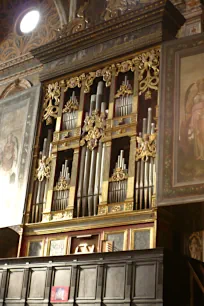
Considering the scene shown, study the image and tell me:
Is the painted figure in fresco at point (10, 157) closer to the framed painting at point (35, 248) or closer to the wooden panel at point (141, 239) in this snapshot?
the framed painting at point (35, 248)

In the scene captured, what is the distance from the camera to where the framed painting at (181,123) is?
11.5 metres

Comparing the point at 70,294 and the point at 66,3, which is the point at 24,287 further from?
the point at 66,3

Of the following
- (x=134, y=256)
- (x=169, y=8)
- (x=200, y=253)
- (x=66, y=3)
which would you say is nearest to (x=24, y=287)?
(x=134, y=256)

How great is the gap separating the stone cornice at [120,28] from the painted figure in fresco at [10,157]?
2449 mm

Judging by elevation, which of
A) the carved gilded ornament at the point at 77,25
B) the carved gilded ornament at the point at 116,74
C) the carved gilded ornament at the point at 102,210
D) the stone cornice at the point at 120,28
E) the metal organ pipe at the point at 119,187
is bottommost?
the carved gilded ornament at the point at 102,210

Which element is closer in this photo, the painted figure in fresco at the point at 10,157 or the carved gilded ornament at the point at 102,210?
the carved gilded ornament at the point at 102,210

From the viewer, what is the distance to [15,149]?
1527 centimetres

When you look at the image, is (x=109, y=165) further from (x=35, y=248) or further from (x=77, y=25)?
(x=77, y=25)

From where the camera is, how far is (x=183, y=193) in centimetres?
1138

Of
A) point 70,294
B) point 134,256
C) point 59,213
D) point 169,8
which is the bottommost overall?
point 70,294

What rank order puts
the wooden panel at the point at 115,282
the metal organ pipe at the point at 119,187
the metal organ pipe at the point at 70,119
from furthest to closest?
the metal organ pipe at the point at 70,119
the metal organ pipe at the point at 119,187
the wooden panel at the point at 115,282

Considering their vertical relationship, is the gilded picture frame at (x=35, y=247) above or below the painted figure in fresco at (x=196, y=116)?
below

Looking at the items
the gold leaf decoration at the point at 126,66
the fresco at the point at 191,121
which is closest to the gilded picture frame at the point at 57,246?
the fresco at the point at 191,121

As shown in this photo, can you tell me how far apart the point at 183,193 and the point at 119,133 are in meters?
2.58
